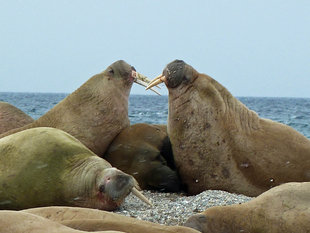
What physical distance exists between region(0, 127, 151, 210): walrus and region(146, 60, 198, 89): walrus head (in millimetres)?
1549

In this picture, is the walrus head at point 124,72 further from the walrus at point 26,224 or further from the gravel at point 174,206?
the walrus at point 26,224

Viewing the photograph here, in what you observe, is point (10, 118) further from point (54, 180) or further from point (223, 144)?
point (54, 180)

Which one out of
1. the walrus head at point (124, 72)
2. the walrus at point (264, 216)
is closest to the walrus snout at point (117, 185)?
the walrus at point (264, 216)

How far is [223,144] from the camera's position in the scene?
20.7 feet

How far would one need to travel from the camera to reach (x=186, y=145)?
6.37 meters

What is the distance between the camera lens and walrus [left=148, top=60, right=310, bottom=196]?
627 cm

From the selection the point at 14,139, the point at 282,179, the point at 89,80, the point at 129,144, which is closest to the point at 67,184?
the point at 14,139

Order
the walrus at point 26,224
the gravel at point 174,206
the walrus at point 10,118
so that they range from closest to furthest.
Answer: the walrus at point 26,224, the gravel at point 174,206, the walrus at point 10,118

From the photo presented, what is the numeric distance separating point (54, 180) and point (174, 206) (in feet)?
3.53

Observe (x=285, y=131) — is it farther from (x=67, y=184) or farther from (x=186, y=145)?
(x=67, y=184)

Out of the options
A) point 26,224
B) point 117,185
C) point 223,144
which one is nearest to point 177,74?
point 223,144

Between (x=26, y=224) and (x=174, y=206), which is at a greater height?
(x=26, y=224)

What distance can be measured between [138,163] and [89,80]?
60.2 inches

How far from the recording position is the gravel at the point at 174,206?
5008mm
